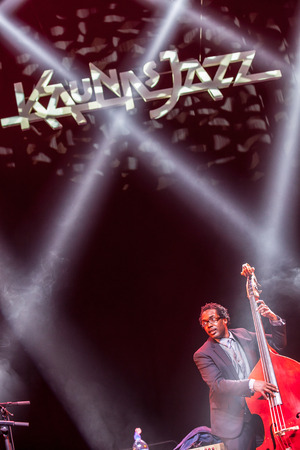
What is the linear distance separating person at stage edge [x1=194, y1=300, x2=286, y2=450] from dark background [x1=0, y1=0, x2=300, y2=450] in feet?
0.57

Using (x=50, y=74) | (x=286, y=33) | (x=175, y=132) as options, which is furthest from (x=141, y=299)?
(x=286, y=33)

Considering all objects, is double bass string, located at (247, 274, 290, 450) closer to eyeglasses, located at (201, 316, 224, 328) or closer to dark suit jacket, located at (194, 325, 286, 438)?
dark suit jacket, located at (194, 325, 286, 438)

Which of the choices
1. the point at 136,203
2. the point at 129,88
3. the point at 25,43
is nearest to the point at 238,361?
the point at 136,203

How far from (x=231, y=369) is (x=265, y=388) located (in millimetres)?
456

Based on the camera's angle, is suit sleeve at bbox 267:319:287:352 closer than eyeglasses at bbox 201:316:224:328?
Yes

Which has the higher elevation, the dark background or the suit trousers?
the dark background

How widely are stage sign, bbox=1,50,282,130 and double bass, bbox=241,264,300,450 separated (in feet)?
6.27

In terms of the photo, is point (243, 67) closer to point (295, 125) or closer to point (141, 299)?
point (295, 125)

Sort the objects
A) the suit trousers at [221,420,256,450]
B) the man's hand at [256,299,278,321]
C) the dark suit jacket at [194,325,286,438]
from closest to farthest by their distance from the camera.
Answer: the suit trousers at [221,420,256,450], the dark suit jacket at [194,325,286,438], the man's hand at [256,299,278,321]

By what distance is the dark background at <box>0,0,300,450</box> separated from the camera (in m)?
3.87

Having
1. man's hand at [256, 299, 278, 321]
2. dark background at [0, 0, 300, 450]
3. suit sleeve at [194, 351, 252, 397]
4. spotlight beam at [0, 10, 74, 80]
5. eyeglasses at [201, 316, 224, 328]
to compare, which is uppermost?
spotlight beam at [0, 10, 74, 80]

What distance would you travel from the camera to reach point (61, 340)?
3.86 metres

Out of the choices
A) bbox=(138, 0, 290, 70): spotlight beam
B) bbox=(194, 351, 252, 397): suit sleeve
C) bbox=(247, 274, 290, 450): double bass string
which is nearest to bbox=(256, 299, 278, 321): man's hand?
bbox=(247, 274, 290, 450): double bass string

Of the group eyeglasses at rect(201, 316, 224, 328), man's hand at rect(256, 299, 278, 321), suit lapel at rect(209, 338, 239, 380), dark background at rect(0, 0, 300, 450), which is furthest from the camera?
dark background at rect(0, 0, 300, 450)
